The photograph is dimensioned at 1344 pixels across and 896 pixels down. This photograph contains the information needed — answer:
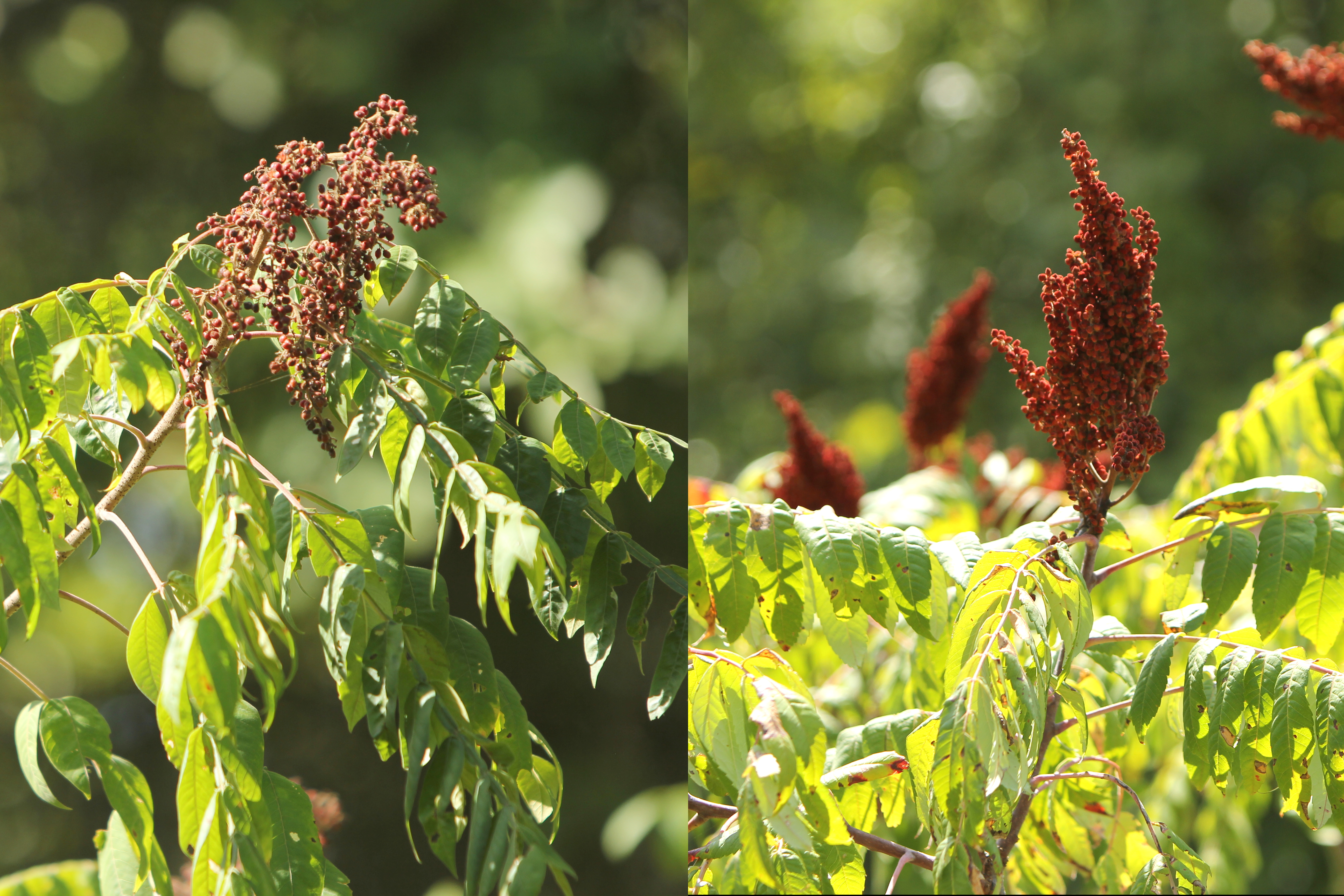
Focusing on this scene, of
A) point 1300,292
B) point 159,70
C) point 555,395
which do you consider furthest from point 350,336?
point 1300,292

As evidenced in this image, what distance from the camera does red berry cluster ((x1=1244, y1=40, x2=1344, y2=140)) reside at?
122 cm

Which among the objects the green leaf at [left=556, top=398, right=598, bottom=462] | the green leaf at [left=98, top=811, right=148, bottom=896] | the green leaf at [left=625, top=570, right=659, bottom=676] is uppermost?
the green leaf at [left=556, top=398, right=598, bottom=462]

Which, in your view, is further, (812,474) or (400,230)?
(812,474)

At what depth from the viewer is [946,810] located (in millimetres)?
573

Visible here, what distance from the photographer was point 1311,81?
1227 millimetres

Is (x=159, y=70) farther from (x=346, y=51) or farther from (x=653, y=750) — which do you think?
(x=653, y=750)

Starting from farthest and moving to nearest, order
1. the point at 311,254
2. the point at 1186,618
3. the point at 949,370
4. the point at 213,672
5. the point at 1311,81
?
the point at 949,370
the point at 1311,81
the point at 1186,618
the point at 311,254
the point at 213,672

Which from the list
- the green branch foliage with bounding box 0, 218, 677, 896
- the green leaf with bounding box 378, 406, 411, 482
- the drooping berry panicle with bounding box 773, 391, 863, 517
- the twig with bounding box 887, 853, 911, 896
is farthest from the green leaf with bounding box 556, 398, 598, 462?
the drooping berry panicle with bounding box 773, 391, 863, 517

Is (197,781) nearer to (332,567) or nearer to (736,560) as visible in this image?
(332,567)

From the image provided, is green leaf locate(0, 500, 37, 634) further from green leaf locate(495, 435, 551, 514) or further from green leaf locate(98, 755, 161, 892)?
green leaf locate(495, 435, 551, 514)

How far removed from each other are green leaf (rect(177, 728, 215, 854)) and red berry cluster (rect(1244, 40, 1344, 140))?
130cm

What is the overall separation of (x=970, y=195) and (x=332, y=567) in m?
4.83

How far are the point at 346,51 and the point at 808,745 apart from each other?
1.40 metres

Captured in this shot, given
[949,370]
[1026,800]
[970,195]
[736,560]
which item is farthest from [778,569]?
[970,195]
